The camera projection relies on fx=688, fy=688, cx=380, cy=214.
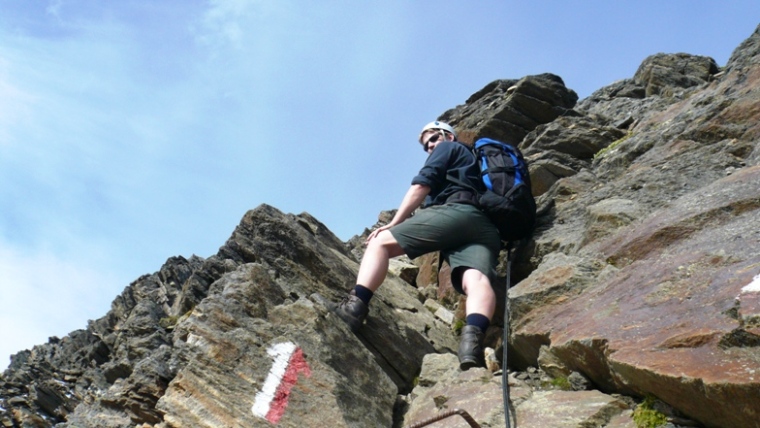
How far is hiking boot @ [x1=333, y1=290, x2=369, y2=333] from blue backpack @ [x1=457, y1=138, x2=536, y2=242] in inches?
101

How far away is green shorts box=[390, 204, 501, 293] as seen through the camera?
10.3 metres

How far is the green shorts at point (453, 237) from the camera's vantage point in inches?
405

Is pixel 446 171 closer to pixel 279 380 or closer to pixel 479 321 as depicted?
pixel 479 321

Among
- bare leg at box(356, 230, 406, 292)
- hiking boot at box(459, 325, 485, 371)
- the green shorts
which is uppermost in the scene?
the green shorts

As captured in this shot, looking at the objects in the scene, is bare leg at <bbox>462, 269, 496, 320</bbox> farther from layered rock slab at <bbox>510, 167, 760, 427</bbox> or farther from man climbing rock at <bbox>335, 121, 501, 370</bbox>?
layered rock slab at <bbox>510, 167, 760, 427</bbox>

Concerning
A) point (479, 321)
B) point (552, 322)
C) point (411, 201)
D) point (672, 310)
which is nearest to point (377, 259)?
point (411, 201)

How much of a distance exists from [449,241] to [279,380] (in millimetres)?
3498

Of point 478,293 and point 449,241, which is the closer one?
point 478,293

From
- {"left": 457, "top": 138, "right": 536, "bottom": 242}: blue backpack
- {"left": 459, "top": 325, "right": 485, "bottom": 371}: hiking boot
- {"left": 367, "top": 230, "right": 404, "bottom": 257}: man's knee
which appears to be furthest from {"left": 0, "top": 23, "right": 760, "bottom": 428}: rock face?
{"left": 367, "top": 230, "right": 404, "bottom": 257}: man's knee

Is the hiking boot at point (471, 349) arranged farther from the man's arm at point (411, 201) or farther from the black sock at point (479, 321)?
the man's arm at point (411, 201)

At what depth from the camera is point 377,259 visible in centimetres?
1015

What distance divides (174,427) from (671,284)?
5.88m

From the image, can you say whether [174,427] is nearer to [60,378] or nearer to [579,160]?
[579,160]

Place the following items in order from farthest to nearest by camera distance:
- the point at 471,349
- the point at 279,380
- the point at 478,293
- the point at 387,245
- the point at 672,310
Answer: the point at 387,245 < the point at 478,293 < the point at 471,349 < the point at 279,380 < the point at 672,310
